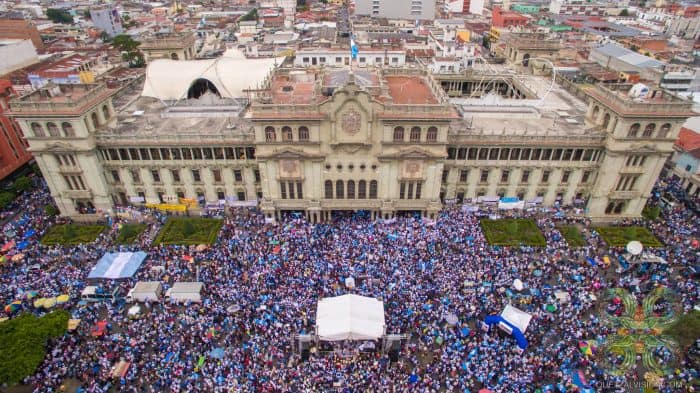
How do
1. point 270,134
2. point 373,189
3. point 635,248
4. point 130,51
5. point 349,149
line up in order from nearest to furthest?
1. point 635,248
2. point 270,134
3. point 349,149
4. point 373,189
5. point 130,51

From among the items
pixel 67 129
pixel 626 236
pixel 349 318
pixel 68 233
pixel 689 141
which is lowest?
pixel 626 236

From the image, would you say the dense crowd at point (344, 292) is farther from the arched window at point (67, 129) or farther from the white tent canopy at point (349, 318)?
the arched window at point (67, 129)

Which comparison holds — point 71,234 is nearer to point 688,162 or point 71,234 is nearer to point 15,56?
point 15,56

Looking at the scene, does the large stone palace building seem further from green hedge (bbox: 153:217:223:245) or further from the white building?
the white building

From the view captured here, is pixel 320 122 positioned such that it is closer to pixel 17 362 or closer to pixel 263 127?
pixel 263 127

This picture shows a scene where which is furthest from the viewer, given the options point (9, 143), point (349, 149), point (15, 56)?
point (15, 56)

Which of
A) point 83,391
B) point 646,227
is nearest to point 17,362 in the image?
point 83,391

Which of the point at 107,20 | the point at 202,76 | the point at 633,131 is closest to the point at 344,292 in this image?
the point at 633,131
